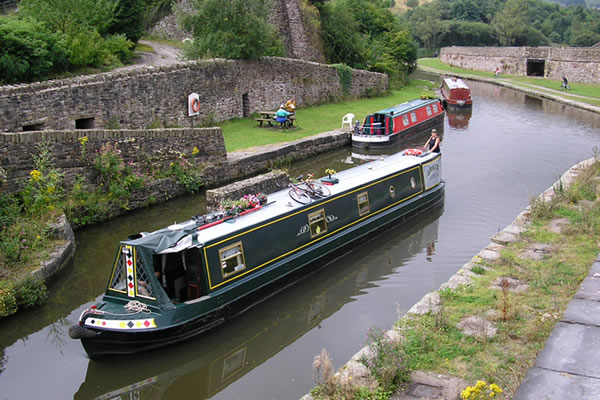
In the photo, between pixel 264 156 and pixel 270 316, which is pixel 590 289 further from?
pixel 264 156

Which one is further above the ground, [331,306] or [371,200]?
[371,200]

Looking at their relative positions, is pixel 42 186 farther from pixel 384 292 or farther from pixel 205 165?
pixel 384 292

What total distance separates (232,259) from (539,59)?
37.6 meters

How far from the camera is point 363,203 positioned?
1078 cm

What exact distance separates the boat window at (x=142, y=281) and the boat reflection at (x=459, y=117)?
17.4m

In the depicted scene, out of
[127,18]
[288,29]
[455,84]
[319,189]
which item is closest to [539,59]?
[455,84]

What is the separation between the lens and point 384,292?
9.34 metres

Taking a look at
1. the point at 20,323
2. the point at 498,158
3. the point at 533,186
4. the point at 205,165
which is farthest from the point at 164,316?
the point at 498,158

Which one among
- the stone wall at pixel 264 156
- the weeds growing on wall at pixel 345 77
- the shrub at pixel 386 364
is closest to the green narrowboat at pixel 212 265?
the shrub at pixel 386 364

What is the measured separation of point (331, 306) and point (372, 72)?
20.1 m

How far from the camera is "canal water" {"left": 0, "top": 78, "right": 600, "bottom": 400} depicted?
7074mm

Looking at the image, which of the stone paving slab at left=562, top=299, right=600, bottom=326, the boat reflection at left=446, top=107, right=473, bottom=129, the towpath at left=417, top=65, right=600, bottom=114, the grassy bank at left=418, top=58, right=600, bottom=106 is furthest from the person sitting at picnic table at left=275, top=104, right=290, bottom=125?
the grassy bank at left=418, top=58, right=600, bottom=106

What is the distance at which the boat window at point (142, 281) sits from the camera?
736 centimetres

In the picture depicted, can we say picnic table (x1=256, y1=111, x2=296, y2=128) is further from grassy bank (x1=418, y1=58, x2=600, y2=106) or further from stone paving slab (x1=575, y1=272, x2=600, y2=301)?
grassy bank (x1=418, y1=58, x2=600, y2=106)
